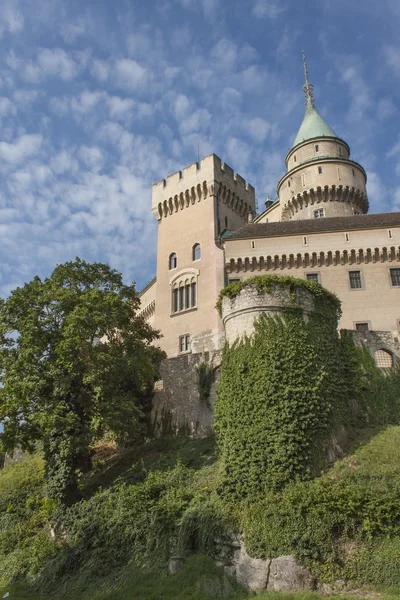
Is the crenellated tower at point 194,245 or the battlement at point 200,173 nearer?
the crenellated tower at point 194,245

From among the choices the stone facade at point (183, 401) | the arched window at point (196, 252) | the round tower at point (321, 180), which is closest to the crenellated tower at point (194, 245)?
the arched window at point (196, 252)

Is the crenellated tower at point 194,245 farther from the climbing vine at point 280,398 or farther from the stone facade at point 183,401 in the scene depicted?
the climbing vine at point 280,398

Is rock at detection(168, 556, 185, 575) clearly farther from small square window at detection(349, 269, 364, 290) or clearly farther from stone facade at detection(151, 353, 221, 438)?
small square window at detection(349, 269, 364, 290)

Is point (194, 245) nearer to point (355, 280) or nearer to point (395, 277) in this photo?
point (355, 280)

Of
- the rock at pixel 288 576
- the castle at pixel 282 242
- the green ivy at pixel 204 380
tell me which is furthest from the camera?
the castle at pixel 282 242

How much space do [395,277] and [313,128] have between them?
19.4 metres

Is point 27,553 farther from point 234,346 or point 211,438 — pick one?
point 234,346

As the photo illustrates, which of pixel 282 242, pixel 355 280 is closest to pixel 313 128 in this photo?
pixel 282 242

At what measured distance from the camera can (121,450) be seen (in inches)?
1072

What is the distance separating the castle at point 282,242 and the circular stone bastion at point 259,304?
5.96m

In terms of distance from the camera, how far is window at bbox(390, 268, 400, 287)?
3509 centimetres

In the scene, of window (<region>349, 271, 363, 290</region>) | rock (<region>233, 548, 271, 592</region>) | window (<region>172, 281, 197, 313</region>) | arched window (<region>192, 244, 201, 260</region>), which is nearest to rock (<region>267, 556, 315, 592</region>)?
rock (<region>233, 548, 271, 592</region>)

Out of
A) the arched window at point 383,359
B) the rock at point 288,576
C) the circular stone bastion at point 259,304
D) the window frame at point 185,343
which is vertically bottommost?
the rock at point 288,576

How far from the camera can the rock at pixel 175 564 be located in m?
16.9
